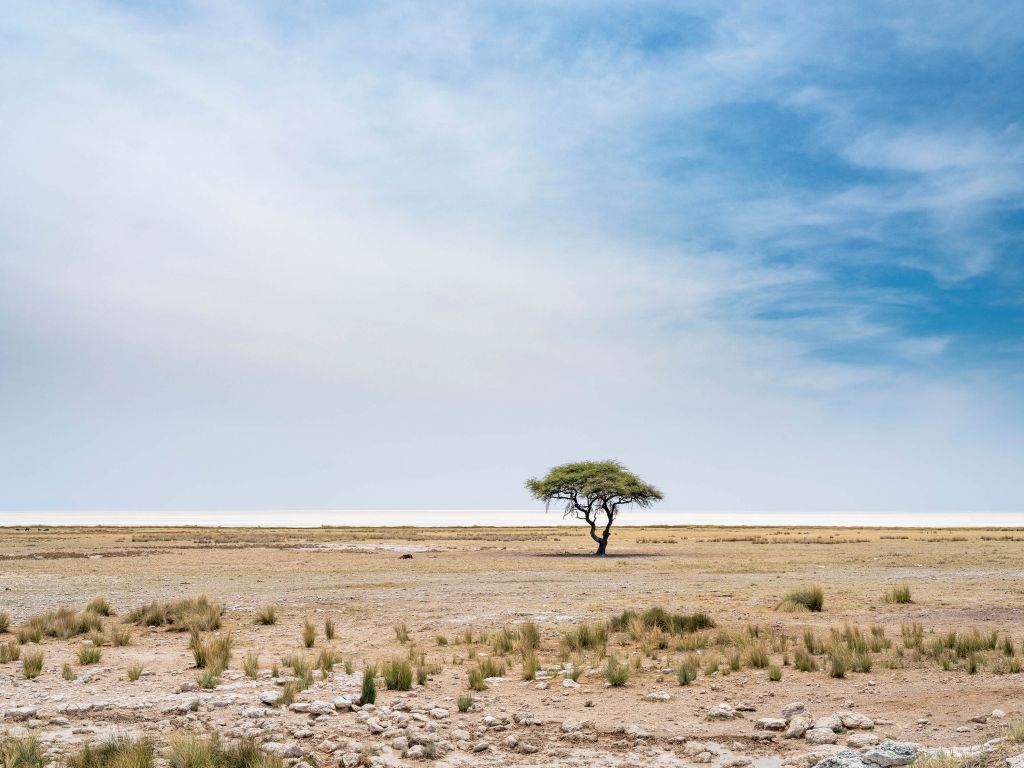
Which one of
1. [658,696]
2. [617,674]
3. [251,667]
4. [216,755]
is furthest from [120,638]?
[658,696]

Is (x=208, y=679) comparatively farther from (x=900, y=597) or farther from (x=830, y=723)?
(x=900, y=597)

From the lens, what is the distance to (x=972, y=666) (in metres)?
13.9

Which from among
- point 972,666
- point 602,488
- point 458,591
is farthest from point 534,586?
point 602,488

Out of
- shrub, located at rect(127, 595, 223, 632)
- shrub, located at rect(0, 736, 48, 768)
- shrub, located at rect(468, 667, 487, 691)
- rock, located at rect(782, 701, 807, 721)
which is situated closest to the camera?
shrub, located at rect(0, 736, 48, 768)

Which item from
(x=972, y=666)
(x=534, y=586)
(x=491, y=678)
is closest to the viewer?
(x=972, y=666)

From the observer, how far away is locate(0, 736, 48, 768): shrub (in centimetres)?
963

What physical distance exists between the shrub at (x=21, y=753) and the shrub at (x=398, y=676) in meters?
5.34

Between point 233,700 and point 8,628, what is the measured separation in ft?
39.6

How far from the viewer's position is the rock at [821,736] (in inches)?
414

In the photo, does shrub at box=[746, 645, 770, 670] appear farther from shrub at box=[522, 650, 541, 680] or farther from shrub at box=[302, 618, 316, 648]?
shrub at box=[302, 618, 316, 648]

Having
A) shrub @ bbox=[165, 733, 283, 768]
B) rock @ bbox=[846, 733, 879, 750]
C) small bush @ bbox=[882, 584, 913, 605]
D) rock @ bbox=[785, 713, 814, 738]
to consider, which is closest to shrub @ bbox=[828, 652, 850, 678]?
rock @ bbox=[785, 713, 814, 738]

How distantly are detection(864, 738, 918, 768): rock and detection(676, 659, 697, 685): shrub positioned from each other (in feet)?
16.0

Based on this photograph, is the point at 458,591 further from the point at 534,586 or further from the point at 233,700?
the point at 233,700

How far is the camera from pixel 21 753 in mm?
9883
